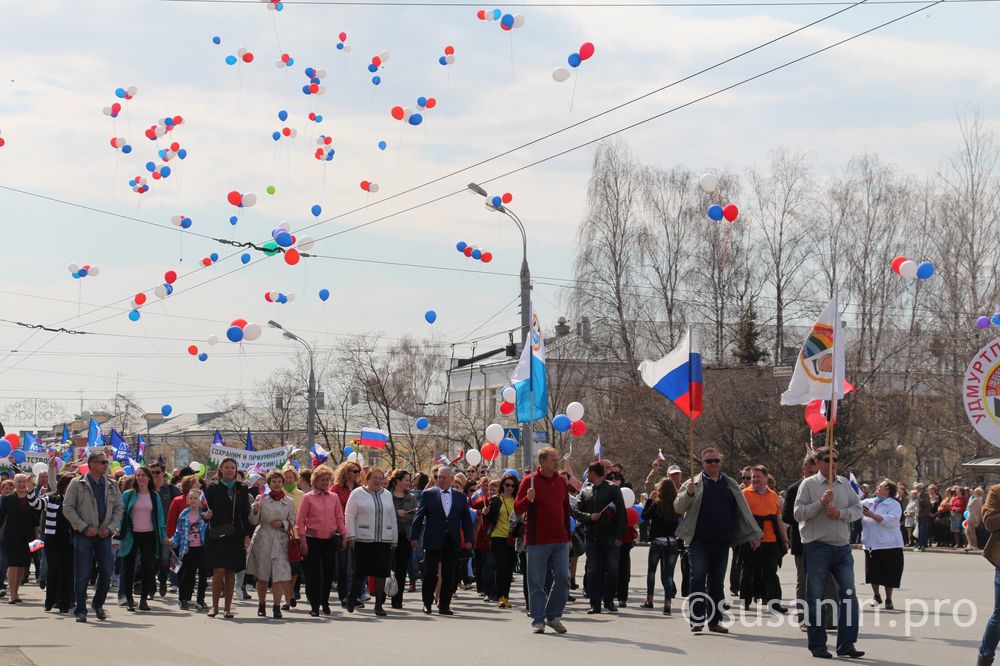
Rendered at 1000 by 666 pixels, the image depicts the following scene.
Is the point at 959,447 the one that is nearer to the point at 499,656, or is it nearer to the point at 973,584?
the point at 973,584

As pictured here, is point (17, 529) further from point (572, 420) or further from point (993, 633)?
point (993, 633)

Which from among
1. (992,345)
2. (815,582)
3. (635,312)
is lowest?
(815,582)

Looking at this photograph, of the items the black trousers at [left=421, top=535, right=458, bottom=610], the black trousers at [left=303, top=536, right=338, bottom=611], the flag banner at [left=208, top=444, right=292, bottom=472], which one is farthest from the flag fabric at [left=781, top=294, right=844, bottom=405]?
the flag banner at [left=208, top=444, right=292, bottom=472]

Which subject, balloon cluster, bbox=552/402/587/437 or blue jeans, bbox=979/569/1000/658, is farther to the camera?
balloon cluster, bbox=552/402/587/437

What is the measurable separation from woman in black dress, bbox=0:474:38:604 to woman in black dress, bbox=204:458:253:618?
3179 mm

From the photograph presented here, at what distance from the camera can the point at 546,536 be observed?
44.2 ft

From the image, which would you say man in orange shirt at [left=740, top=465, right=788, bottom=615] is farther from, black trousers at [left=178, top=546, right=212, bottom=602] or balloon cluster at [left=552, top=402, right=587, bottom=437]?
balloon cluster at [left=552, top=402, right=587, bottom=437]

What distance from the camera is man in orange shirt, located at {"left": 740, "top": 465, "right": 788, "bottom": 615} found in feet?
51.5

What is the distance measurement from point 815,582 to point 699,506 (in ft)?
6.06

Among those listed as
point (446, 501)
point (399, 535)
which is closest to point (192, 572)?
point (399, 535)

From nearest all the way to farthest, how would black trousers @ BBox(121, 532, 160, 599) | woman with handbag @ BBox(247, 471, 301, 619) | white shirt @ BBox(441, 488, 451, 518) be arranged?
A: woman with handbag @ BBox(247, 471, 301, 619) → black trousers @ BBox(121, 532, 160, 599) → white shirt @ BBox(441, 488, 451, 518)

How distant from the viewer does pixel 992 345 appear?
12.0 meters

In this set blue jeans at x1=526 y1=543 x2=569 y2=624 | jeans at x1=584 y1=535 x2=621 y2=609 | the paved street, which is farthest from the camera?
jeans at x1=584 y1=535 x2=621 y2=609

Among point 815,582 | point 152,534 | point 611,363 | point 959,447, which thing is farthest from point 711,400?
point 815,582
